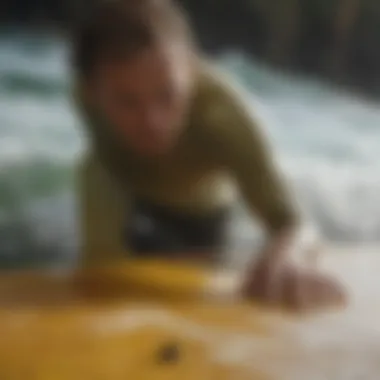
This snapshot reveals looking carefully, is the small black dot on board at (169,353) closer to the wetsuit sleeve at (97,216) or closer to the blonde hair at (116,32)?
the wetsuit sleeve at (97,216)

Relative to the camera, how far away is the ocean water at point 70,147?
966 mm

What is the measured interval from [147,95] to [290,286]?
27 centimetres

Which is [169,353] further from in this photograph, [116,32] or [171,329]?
[116,32]

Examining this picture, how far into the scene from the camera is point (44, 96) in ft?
3.18

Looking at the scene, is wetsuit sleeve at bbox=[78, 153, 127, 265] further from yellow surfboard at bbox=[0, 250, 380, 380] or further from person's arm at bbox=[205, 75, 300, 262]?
person's arm at bbox=[205, 75, 300, 262]

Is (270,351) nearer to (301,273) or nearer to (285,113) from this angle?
(301,273)

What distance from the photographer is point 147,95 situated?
0.98 metres

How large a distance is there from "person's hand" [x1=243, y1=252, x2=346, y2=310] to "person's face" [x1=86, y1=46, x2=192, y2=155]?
6.9 inches

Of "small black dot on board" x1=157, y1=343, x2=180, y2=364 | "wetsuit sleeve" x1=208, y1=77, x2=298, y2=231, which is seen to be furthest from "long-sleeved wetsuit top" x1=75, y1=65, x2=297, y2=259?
"small black dot on board" x1=157, y1=343, x2=180, y2=364

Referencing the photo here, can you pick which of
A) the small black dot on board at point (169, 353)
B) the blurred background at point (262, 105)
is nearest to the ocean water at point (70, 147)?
the blurred background at point (262, 105)

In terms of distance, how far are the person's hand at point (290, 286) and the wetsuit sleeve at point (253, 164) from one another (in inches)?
1.8

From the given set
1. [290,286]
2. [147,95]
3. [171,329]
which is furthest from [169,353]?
[147,95]

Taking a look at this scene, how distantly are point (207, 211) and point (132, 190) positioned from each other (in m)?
0.09

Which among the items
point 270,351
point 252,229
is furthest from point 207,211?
point 270,351
